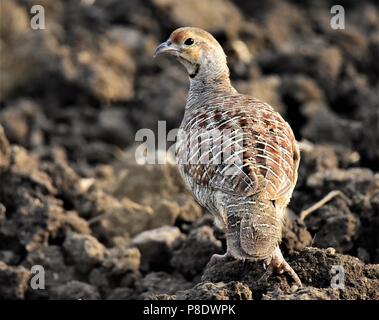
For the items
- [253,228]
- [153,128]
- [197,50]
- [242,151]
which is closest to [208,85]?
[197,50]

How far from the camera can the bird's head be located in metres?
8.43

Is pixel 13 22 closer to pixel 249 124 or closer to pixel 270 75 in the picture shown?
pixel 270 75

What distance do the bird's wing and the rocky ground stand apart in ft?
1.76

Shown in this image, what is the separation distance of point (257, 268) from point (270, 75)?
703cm

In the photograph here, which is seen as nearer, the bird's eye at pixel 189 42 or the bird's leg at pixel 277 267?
the bird's leg at pixel 277 267

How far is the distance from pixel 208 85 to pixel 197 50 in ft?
1.03

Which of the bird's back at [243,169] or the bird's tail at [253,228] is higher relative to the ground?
the bird's back at [243,169]

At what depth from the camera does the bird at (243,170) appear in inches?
247

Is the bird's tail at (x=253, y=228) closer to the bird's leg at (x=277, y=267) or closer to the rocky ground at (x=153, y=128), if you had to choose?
the bird's leg at (x=277, y=267)

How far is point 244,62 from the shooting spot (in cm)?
1343

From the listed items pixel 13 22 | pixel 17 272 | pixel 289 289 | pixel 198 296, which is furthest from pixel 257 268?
pixel 13 22

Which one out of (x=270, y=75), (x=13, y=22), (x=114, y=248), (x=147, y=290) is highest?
(x=13, y=22)

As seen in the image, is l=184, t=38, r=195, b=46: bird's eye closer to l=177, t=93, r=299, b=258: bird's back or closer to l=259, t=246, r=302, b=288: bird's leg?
l=177, t=93, r=299, b=258: bird's back

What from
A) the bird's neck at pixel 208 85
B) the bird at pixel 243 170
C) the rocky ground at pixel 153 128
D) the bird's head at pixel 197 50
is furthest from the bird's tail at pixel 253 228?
the bird's head at pixel 197 50
